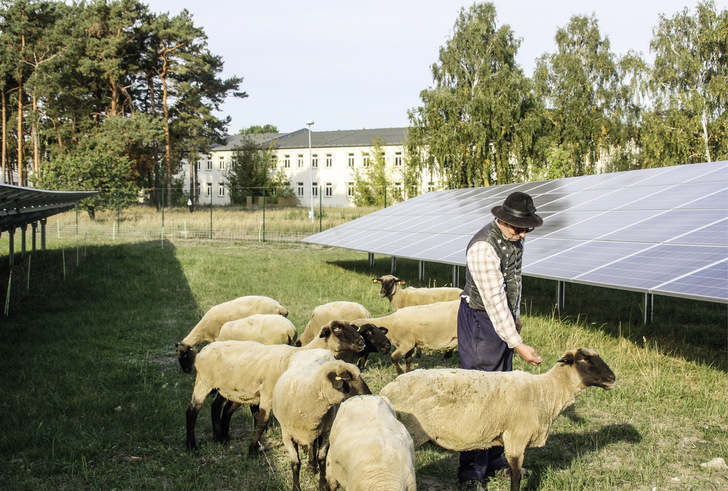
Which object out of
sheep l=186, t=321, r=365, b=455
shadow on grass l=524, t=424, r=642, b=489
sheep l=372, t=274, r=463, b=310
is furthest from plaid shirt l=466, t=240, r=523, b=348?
sheep l=372, t=274, r=463, b=310

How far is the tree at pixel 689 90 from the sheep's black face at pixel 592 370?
32.0m

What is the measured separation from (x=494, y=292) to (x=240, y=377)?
8.71 feet

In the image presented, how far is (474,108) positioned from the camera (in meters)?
37.9

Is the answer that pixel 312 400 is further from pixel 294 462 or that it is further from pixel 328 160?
pixel 328 160

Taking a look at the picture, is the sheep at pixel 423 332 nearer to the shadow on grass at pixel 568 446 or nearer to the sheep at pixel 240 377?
the sheep at pixel 240 377

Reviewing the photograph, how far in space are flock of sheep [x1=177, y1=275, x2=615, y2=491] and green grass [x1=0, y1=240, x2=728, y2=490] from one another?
538 mm

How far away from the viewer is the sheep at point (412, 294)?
10539 mm

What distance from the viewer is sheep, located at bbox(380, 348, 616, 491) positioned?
165 inches

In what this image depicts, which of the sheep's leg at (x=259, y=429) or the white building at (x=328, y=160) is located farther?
the white building at (x=328, y=160)

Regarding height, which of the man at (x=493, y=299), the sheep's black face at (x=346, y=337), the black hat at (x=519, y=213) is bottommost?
the sheep's black face at (x=346, y=337)

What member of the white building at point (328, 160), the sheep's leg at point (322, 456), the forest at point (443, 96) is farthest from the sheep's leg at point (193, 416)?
the white building at point (328, 160)

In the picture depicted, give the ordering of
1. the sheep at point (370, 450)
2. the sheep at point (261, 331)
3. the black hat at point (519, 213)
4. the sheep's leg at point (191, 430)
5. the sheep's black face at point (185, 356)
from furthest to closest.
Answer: the sheep's black face at point (185, 356), the sheep at point (261, 331), the sheep's leg at point (191, 430), the black hat at point (519, 213), the sheep at point (370, 450)

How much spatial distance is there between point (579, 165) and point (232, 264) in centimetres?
2931

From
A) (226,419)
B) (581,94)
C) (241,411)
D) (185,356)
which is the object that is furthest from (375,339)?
(581,94)
